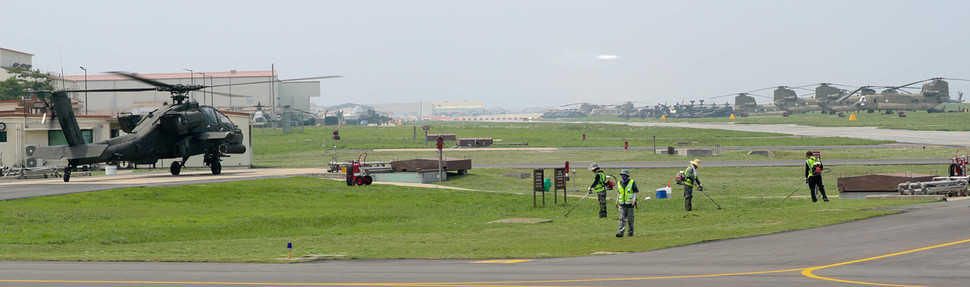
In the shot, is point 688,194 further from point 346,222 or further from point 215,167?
point 215,167

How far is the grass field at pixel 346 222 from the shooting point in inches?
882

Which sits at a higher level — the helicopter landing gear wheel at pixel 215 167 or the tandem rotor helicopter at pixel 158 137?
the tandem rotor helicopter at pixel 158 137

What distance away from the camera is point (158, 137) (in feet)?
148

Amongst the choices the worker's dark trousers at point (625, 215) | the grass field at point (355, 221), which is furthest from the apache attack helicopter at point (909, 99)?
the worker's dark trousers at point (625, 215)

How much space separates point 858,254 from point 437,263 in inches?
336

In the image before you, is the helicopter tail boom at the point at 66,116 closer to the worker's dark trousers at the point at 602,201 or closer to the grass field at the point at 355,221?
the grass field at the point at 355,221

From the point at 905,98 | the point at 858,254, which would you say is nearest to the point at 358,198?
the point at 858,254

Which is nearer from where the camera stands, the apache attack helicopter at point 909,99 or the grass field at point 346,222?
the grass field at point 346,222

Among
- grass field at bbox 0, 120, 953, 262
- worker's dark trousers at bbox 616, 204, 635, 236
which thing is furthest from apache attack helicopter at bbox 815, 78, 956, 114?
worker's dark trousers at bbox 616, 204, 635, 236

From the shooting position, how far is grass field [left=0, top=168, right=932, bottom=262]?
2241 cm

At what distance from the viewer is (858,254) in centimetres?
1883

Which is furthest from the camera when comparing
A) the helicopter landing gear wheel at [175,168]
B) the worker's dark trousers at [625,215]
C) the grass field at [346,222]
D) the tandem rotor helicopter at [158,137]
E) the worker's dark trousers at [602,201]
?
the helicopter landing gear wheel at [175,168]

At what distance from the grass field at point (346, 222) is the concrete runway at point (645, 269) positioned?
4.79 feet

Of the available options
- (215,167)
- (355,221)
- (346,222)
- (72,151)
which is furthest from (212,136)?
(346,222)
